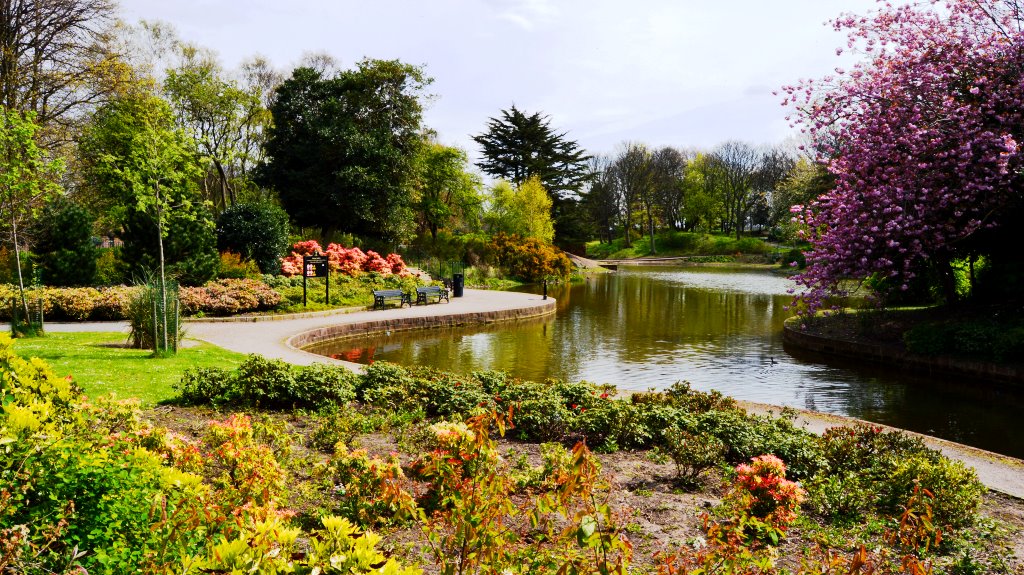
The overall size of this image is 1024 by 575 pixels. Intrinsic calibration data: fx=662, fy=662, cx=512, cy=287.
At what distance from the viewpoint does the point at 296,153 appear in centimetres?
2983

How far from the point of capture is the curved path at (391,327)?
6.07 m

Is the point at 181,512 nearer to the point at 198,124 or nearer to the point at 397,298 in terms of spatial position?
the point at 397,298

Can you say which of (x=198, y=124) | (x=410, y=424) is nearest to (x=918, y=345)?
(x=410, y=424)

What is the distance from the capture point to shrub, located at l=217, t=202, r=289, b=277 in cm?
2106

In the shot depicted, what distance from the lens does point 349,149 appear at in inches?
1137

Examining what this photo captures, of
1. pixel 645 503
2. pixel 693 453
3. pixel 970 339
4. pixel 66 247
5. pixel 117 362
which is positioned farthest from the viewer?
pixel 66 247

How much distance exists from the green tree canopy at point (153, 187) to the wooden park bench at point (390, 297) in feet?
14.8

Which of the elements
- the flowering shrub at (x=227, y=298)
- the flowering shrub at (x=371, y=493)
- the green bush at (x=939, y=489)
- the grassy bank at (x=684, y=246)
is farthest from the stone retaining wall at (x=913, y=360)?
the grassy bank at (x=684, y=246)

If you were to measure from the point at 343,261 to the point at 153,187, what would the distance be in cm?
1204

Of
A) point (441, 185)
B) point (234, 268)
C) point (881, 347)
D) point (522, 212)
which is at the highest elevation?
point (441, 185)

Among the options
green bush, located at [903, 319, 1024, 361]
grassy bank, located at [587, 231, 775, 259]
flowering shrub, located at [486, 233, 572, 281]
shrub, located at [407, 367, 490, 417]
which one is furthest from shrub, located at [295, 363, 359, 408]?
grassy bank, located at [587, 231, 775, 259]

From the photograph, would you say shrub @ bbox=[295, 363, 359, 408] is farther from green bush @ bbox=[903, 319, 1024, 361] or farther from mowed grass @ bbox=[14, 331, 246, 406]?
green bush @ bbox=[903, 319, 1024, 361]

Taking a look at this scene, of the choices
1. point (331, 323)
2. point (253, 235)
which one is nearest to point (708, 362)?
point (331, 323)

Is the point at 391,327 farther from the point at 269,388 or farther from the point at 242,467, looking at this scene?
the point at 242,467
